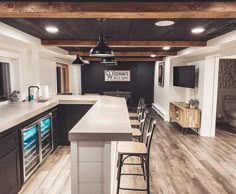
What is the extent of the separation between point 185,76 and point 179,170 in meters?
3.11

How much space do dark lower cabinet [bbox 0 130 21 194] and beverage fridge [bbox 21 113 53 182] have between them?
0.55ft

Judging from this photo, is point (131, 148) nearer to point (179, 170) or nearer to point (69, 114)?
point (179, 170)

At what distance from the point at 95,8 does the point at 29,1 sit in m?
0.62

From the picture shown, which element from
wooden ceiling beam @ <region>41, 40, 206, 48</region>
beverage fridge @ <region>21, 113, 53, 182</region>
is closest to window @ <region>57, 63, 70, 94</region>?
Answer: wooden ceiling beam @ <region>41, 40, 206, 48</region>

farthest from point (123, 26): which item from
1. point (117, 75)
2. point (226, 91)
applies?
point (117, 75)

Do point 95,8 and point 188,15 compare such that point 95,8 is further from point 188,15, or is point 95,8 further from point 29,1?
point 188,15

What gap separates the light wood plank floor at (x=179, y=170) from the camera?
2799mm

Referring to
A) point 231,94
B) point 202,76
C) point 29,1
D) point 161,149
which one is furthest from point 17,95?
point 231,94

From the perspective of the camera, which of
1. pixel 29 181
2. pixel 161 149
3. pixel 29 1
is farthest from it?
pixel 161 149

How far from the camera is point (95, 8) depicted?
191cm

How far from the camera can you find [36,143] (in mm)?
3236

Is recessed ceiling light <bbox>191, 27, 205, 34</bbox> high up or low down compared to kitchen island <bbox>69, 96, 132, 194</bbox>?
up

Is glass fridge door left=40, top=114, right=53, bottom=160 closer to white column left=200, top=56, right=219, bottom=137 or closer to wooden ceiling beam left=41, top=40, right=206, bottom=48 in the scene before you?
wooden ceiling beam left=41, top=40, right=206, bottom=48

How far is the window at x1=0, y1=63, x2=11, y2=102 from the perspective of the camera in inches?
147
